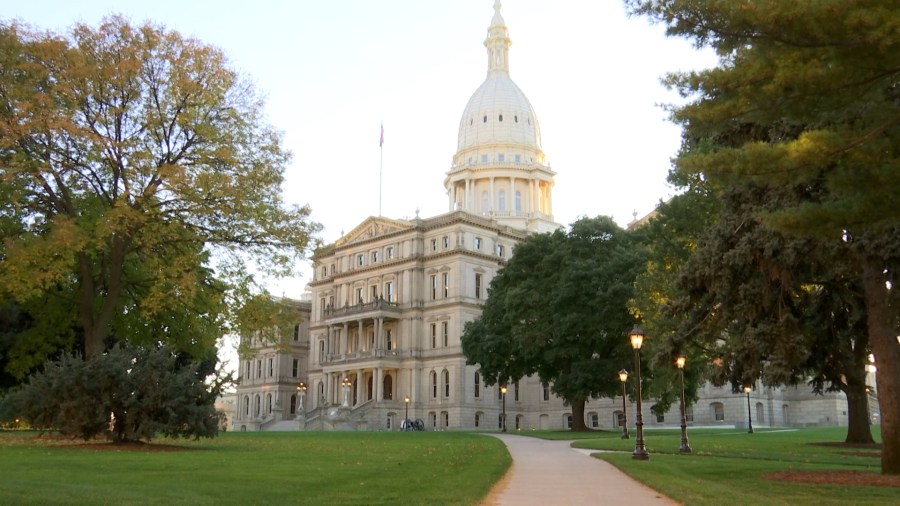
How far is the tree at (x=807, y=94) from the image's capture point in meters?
12.8

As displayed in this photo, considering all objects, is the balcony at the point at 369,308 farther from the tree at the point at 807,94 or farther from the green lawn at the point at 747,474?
the tree at the point at 807,94

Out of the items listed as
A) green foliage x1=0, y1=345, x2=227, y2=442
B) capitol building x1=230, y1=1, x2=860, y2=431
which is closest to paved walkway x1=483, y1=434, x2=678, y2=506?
green foliage x1=0, y1=345, x2=227, y2=442

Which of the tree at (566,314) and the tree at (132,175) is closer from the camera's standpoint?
the tree at (132,175)

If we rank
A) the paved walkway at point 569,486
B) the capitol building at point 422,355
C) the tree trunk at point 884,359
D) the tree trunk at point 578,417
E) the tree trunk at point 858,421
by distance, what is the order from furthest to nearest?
the capitol building at point 422,355
the tree trunk at point 578,417
the tree trunk at point 858,421
the tree trunk at point 884,359
the paved walkway at point 569,486

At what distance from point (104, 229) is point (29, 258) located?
2361 mm

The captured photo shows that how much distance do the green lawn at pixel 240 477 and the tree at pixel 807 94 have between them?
7.14 meters

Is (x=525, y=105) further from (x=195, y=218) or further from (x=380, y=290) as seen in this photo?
(x=195, y=218)

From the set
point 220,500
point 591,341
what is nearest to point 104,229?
point 220,500

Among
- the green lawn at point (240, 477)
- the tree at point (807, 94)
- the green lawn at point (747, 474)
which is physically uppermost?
the tree at point (807, 94)

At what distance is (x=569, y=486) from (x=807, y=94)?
26.6ft

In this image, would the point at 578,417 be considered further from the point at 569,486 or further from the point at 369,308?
the point at 569,486

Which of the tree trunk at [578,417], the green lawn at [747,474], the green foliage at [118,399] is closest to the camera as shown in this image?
the green lawn at [747,474]

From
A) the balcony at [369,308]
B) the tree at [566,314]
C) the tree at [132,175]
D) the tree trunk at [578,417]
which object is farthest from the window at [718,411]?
the tree at [132,175]

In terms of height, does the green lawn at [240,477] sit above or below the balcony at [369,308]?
below
